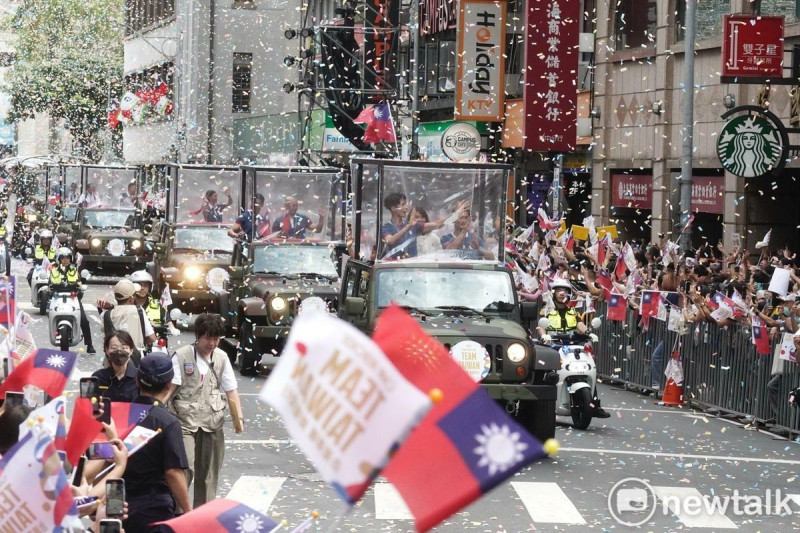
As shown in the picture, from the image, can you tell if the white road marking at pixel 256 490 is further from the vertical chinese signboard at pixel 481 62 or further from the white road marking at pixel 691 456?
the vertical chinese signboard at pixel 481 62

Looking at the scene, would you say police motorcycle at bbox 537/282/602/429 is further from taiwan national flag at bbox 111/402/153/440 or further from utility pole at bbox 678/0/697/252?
utility pole at bbox 678/0/697/252

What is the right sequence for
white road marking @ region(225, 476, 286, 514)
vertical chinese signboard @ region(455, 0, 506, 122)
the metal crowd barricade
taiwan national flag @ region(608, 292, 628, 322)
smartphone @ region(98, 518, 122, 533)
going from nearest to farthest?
smartphone @ region(98, 518, 122, 533)
white road marking @ region(225, 476, 286, 514)
the metal crowd barricade
taiwan national flag @ region(608, 292, 628, 322)
vertical chinese signboard @ region(455, 0, 506, 122)

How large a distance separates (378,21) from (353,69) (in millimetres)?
1464

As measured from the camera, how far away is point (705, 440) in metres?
17.7

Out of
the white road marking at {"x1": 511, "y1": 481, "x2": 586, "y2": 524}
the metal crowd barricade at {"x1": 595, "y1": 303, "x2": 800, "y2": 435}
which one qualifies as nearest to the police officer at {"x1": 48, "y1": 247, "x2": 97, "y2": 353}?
the metal crowd barricade at {"x1": 595, "y1": 303, "x2": 800, "y2": 435}

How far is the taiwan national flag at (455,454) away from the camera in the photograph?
4648 mm

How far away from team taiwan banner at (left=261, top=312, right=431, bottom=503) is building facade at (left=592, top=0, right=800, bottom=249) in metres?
23.5

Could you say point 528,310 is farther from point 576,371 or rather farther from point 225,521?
point 225,521

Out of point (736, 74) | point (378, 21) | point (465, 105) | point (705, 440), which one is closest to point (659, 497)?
point (705, 440)

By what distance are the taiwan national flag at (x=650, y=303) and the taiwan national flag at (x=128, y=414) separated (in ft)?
45.9

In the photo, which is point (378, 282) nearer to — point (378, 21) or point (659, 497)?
point (659, 497)

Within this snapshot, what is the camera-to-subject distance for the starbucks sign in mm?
25531

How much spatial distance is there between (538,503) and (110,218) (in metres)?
31.2

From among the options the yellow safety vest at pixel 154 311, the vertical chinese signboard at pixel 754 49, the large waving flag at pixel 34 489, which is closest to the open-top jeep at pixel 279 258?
the yellow safety vest at pixel 154 311
